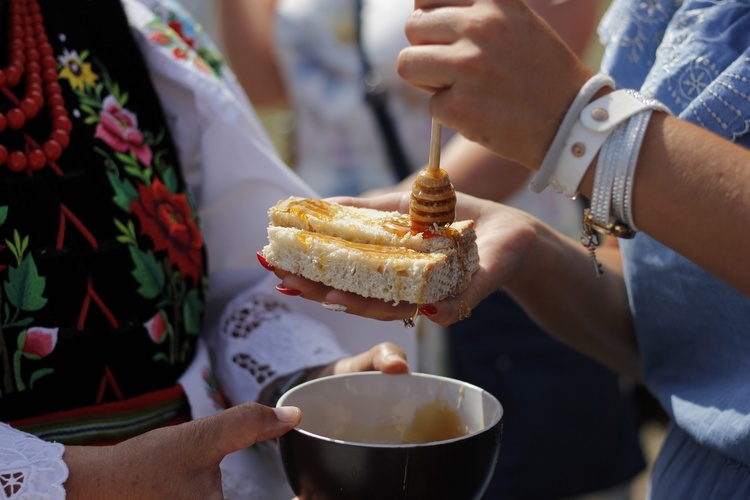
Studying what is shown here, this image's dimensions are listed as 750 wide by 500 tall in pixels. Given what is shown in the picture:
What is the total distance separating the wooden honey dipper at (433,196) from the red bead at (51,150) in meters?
0.49

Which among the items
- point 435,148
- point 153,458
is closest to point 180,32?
point 435,148

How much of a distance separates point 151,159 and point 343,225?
36 centimetres

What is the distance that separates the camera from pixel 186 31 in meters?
1.53

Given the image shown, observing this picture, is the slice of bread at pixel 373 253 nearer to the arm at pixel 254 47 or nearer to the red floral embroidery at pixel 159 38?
the red floral embroidery at pixel 159 38

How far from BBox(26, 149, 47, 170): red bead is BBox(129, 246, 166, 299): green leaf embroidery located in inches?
6.7

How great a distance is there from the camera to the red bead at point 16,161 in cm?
112

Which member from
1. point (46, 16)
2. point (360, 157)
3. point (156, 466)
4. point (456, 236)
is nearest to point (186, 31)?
point (46, 16)

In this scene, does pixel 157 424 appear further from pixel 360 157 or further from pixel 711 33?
pixel 360 157

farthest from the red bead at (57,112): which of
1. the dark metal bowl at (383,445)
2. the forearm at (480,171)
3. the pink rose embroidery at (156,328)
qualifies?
the forearm at (480,171)

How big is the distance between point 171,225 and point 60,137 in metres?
0.21

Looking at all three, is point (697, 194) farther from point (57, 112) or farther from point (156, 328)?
point (57, 112)

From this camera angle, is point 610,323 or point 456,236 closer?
point 456,236

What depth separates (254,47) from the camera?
2848 millimetres

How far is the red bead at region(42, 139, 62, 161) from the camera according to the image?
1.16 m
